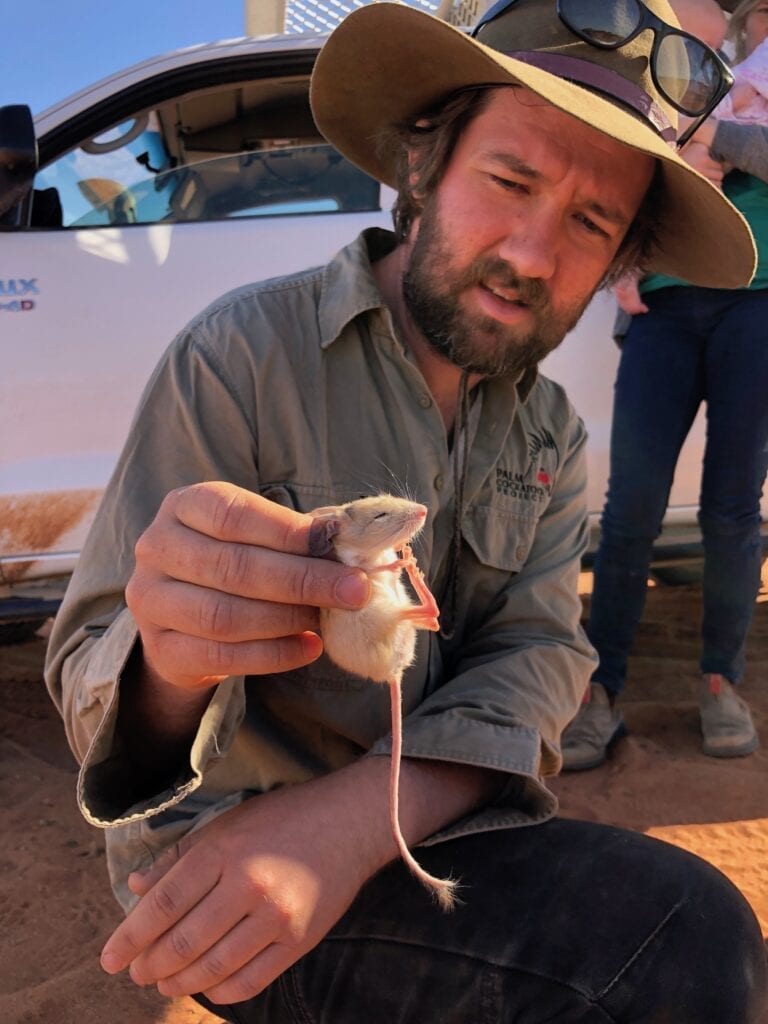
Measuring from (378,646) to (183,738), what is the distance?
38cm

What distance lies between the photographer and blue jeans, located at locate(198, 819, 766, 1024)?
1.41m

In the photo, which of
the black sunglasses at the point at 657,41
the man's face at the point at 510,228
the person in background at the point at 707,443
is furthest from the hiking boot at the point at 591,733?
the black sunglasses at the point at 657,41

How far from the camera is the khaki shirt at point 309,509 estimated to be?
4.86ft

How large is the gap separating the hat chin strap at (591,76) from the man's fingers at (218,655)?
1.25 meters

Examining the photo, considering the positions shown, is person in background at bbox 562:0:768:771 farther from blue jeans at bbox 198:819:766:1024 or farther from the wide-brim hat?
blue jeans at bbox 198:819:766:1024

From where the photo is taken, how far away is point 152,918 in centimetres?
129

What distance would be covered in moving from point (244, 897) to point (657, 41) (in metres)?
1.77

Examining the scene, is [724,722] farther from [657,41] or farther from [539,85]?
[539,85]

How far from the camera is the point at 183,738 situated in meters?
1.40

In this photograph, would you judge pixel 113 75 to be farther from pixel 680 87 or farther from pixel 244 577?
pixel 244 577

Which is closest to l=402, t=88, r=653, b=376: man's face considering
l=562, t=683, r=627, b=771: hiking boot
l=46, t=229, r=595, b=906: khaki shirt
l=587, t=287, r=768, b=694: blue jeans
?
l=46, t=229, r=595, b=906: khaki shirt

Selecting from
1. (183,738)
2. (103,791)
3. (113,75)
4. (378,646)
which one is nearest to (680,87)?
(378,646)

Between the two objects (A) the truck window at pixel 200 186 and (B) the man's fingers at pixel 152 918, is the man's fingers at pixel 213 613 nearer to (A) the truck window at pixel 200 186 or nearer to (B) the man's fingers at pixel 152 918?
(B) the man's fingers at pixel 152 918

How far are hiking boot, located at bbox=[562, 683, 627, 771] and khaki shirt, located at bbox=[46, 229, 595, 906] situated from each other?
164cm
